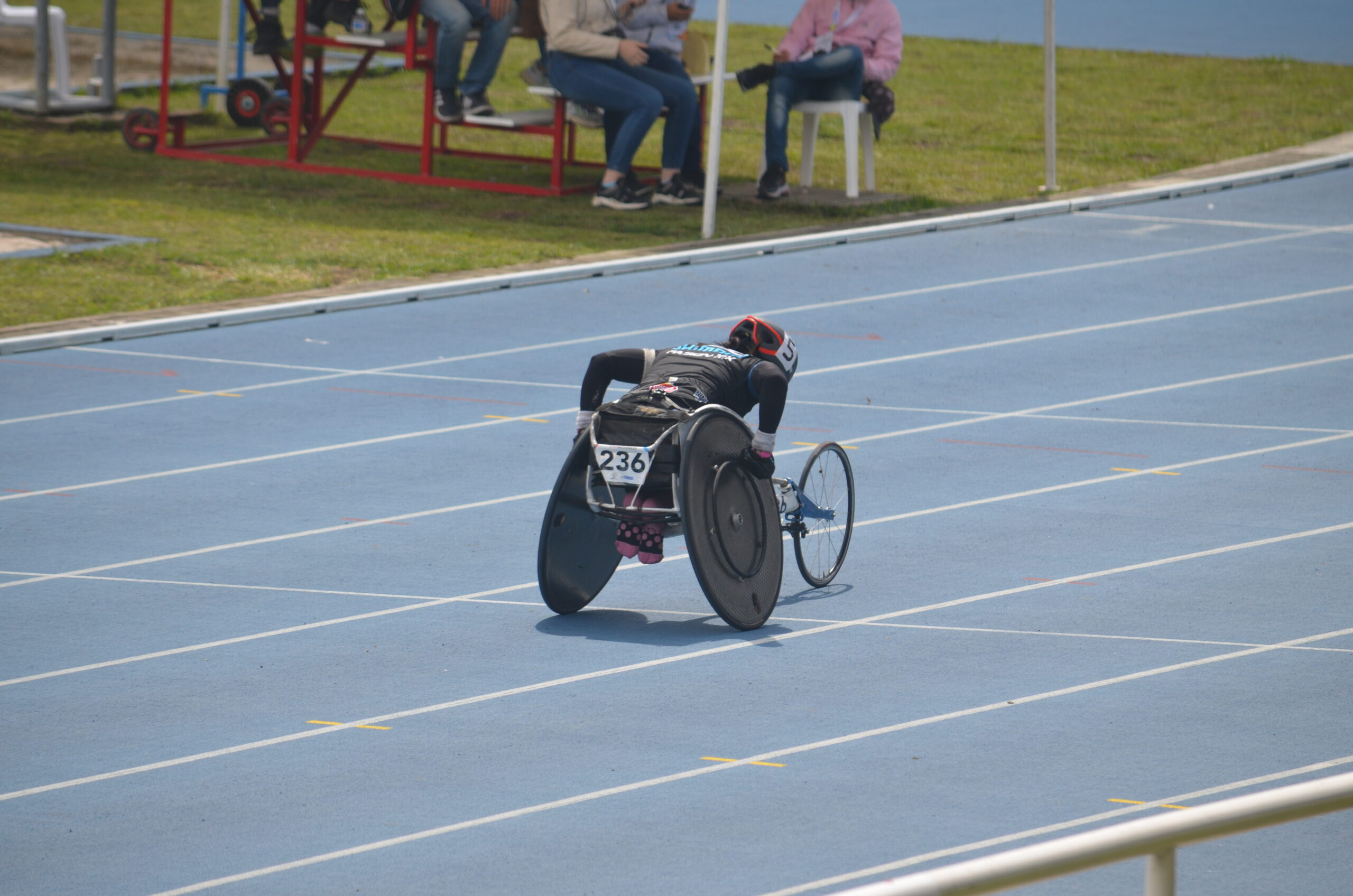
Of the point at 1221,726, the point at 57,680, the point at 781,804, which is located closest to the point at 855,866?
the point at 781,804

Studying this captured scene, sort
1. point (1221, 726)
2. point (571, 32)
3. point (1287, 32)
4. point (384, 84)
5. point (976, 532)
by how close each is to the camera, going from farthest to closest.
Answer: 1. point (1287, 32)
2. point (384, 84)
3. point (571, 32)
4. point (976, 532)
5. point (1221, 726)

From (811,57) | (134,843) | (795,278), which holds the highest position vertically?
(811,57)

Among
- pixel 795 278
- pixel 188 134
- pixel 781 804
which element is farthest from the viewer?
pixel 188 134

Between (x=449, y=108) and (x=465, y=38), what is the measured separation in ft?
1.94

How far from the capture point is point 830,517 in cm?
749

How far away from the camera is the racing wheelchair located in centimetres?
672

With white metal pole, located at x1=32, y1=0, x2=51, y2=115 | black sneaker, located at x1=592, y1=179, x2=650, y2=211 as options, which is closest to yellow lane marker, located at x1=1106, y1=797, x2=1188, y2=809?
black sneaker, located at x1=592, y1=179, x2=650, y2=211

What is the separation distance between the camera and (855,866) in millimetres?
4926

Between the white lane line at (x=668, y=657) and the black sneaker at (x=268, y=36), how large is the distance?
11.2 metres

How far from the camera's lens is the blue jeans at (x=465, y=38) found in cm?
1555

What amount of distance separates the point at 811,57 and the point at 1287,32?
13.8m

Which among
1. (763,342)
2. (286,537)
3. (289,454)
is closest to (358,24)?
(289,454)

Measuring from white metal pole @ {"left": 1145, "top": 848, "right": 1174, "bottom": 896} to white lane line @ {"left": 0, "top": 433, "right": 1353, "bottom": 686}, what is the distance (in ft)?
14.2

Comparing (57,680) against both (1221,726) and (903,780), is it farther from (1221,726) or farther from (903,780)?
(1221,726)
